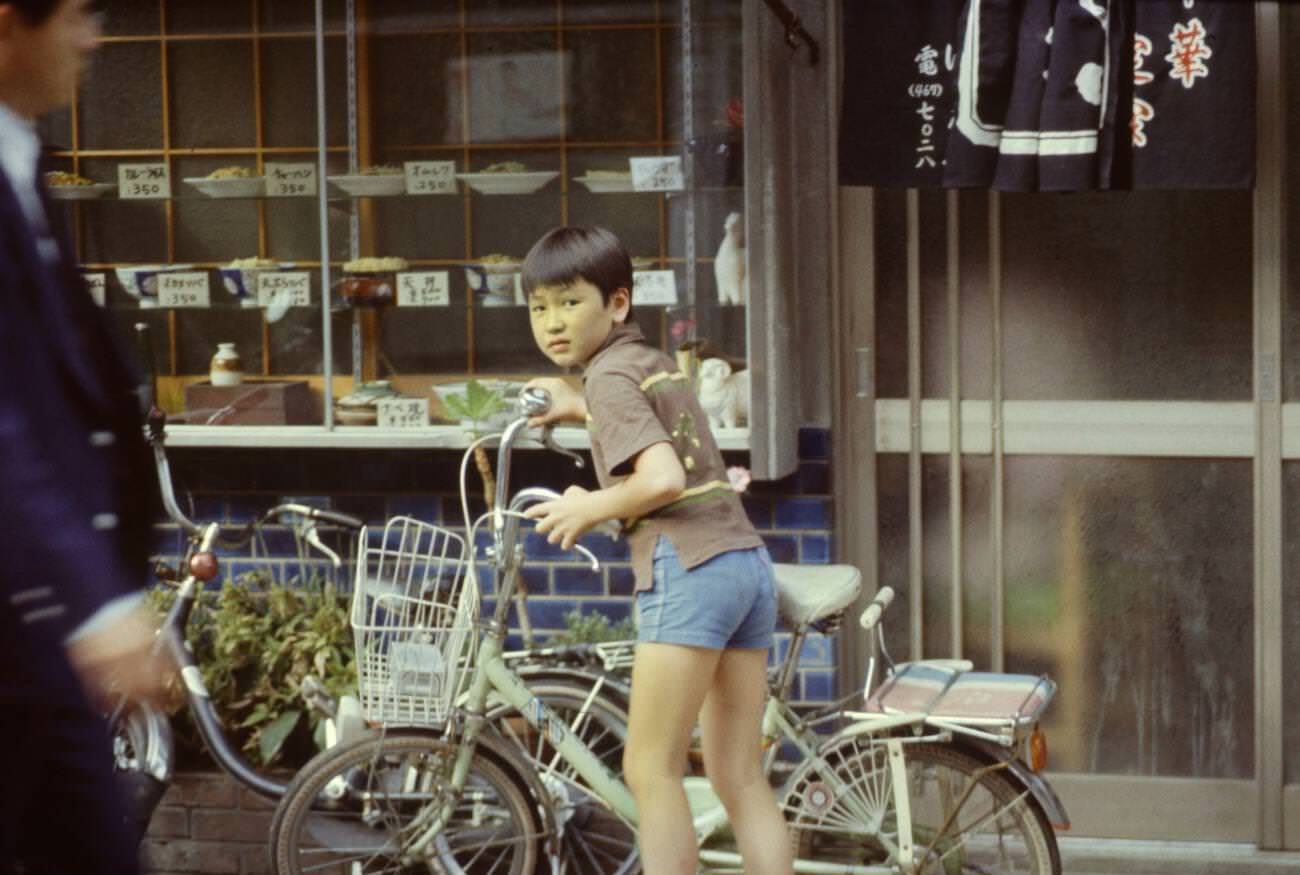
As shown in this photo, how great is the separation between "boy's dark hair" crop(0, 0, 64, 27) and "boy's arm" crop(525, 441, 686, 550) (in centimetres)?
184

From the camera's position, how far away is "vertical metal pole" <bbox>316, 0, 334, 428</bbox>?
23.5 ft

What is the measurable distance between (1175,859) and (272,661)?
319 centimetres

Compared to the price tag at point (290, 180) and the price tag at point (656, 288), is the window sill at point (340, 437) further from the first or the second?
the price tag at point (290, 180)

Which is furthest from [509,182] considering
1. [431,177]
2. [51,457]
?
[51,457]

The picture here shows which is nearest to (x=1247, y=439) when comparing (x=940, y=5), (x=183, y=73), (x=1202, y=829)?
(x=1202, y=829)

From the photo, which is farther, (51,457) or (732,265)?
(732,265)

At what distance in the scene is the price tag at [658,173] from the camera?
22.8 feet

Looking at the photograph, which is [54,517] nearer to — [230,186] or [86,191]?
[230,186]

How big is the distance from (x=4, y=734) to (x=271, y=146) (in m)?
4.42

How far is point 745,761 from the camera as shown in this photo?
5.12m

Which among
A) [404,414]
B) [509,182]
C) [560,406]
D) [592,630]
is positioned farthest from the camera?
[509,182]

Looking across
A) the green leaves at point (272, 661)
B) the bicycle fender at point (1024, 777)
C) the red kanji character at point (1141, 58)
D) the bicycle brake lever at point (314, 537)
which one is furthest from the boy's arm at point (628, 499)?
the red kanji character at point (1141, 58)

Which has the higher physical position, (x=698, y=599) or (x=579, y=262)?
(x=579, y=262)

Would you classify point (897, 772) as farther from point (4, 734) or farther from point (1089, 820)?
point (4, 734)
